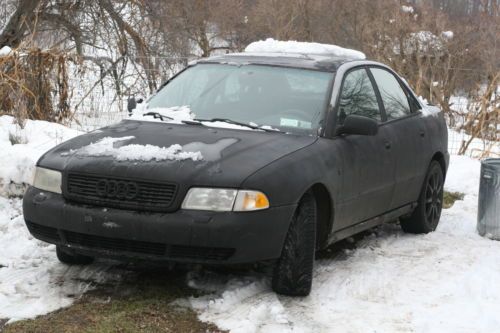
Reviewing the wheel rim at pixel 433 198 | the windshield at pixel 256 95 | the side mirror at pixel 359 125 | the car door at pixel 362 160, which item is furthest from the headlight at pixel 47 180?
the wheel rim at pixel 433 198

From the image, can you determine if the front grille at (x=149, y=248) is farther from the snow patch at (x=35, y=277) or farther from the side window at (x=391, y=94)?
the side window at (x=391, y=94)

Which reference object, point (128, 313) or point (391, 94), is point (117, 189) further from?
point (391, 94)

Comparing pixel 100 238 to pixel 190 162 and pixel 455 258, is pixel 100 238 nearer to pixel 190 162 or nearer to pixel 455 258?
pixel 190 162

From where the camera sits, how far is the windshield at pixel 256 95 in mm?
5727

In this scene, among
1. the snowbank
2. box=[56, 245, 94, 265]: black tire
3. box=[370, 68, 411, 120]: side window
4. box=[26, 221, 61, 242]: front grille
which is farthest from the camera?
the snowbank

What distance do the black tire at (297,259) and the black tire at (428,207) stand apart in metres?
2.32

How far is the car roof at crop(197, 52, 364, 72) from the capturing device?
6.18m

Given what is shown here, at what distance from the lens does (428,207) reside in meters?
7.36

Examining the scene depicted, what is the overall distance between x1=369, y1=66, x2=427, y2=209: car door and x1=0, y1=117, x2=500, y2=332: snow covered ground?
0.49m

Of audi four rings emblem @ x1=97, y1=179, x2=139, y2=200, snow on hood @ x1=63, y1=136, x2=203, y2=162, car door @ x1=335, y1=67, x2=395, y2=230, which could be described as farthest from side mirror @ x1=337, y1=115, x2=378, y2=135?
audi four rings emblem @ x1=97, y1=179, x2=139, y2=200

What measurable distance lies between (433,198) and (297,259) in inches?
110

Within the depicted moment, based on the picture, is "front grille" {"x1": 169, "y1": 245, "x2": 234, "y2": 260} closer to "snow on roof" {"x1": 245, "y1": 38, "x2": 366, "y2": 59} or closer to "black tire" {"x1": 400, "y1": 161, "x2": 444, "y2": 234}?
"snow on roof" {"x1": 245, "y1": 38, "x2": 366, "y2": 59}

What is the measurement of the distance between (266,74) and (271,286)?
176cm

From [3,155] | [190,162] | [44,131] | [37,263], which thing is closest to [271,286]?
[190,162]
